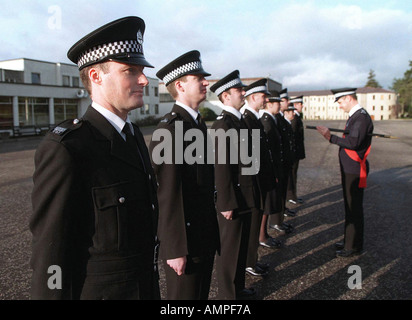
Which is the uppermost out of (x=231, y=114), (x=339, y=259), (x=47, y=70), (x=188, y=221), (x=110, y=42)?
(x=47, y=70)

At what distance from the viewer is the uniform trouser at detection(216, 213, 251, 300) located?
352 centimetres

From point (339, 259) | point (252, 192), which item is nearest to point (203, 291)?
point (252, 192)

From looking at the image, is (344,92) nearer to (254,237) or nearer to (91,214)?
(254,237)

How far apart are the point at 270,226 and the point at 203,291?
3242mm

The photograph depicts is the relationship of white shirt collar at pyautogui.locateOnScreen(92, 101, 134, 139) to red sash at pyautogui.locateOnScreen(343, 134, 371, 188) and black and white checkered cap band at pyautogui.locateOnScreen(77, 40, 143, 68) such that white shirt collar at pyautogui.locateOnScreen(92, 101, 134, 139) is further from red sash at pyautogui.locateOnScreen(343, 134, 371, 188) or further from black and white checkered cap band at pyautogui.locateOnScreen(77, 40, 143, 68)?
red sash at pyautogui.locateOnScreen(343, 134, 371, 188)

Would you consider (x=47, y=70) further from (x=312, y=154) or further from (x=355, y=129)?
(x=355, y=129)

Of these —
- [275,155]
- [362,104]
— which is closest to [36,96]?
[275,155]

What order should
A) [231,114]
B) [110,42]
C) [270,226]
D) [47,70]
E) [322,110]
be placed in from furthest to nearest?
[322,110], [47,70], [270,226], [231,114], [110,42]

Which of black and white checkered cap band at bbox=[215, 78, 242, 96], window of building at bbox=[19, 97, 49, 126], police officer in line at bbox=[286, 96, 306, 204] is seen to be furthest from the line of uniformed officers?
window of building at bbox=[19, 97, 49, 126]

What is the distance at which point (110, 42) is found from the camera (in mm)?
1778

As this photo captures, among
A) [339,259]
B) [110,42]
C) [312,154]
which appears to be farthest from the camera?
[312,154]

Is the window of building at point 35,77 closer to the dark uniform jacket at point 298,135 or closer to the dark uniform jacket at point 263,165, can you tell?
the dark uniform jacket at point 298,135

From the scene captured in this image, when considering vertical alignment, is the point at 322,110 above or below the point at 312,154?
above

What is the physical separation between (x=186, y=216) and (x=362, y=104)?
11482 cm
